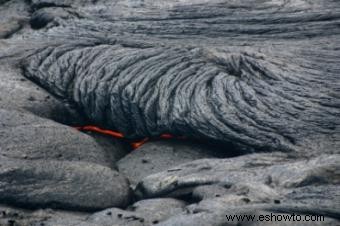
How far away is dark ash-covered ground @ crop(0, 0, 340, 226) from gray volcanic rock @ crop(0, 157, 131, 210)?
0.05 feet

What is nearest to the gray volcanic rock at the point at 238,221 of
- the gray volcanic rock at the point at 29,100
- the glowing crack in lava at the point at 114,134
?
the glowing crack in lava at the point at 114,134

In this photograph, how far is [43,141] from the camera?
12.5 meters

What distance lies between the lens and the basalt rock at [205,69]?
1327cm

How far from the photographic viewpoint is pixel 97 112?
1453cm

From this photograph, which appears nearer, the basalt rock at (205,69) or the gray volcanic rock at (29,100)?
the basalt rock at (205,69)

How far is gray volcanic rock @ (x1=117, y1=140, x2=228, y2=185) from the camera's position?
42.8 feet

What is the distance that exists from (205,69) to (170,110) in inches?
44.8

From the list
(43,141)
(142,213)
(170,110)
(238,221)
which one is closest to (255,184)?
(238,221)

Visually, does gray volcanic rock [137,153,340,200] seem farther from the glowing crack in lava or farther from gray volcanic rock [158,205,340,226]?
the glowing crack in lava

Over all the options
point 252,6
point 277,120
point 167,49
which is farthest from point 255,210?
point 252,6

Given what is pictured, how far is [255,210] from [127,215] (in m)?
1.76

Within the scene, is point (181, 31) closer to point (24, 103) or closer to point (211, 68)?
point (211, 68)

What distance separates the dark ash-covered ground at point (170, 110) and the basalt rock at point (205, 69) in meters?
0.02

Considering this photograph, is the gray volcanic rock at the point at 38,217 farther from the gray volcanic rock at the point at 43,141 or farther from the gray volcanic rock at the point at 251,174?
the gray volcanic rock at the point at 251,174
